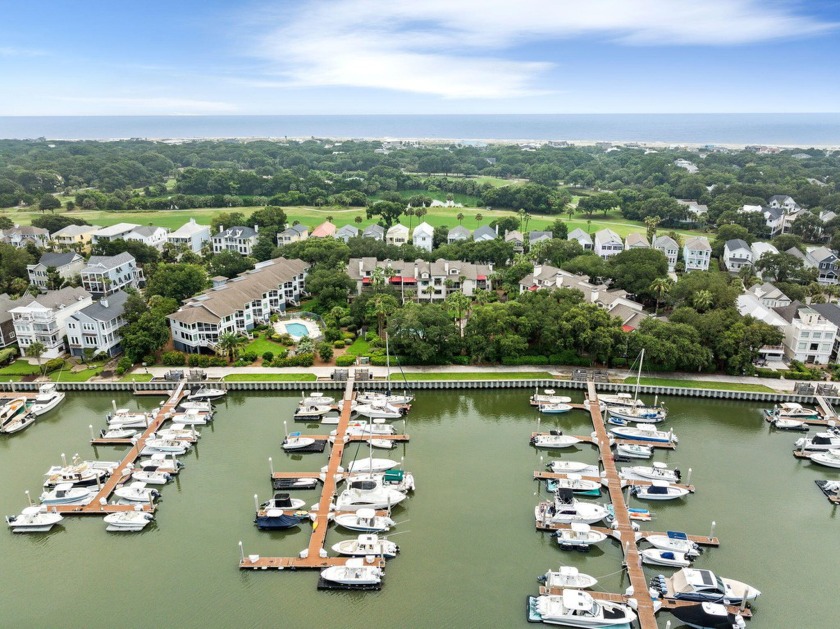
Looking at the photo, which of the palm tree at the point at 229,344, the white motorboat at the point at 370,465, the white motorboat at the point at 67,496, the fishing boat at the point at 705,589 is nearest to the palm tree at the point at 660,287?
the fishing boat at the point at 705,589

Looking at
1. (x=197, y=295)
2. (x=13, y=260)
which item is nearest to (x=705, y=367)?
(x=197, y=295)

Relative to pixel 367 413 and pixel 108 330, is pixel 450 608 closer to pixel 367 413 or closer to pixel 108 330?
pixel 367 413

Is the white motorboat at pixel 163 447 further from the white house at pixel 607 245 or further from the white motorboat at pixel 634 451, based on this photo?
the white house at pixel 607 245

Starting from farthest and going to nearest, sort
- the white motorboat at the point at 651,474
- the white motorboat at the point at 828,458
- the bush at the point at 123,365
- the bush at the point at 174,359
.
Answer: the bush at the point at 174,359
the bush at the point at 123,365
the white motorboat at the point at 828,458
the white motorboat at the point at 651,474

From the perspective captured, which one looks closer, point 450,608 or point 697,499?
point 450,608

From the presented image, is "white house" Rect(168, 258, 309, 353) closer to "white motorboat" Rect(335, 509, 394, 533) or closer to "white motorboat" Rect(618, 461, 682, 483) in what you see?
"white motorboat" Rect(335, 509, 394, 533)
